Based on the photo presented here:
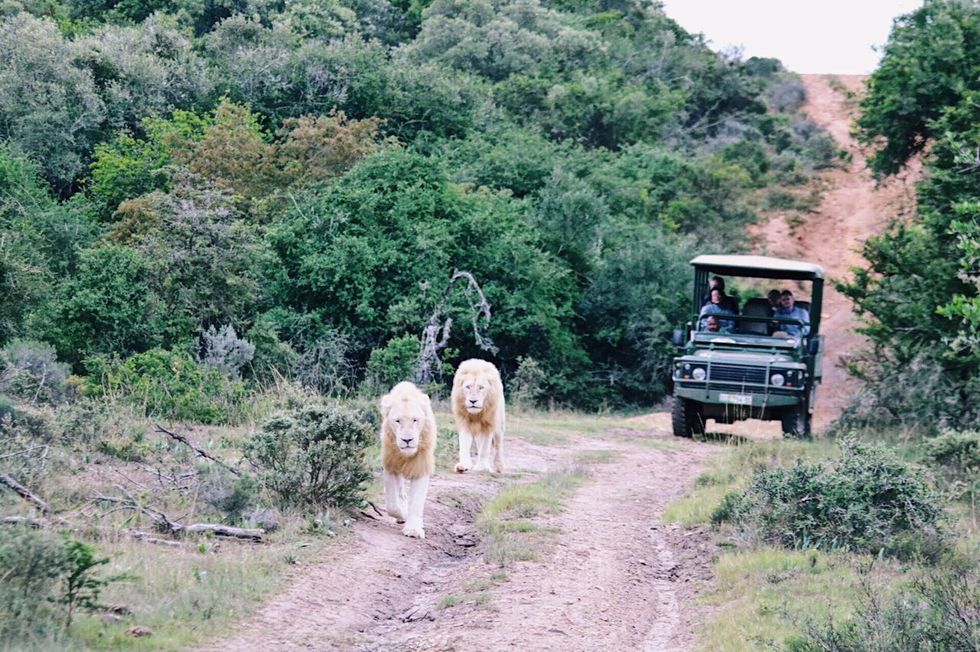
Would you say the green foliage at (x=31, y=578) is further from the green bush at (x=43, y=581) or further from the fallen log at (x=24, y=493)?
the fallen log at (x=24, y=493)

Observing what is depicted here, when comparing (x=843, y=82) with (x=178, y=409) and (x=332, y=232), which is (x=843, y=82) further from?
(x=178, y=409)

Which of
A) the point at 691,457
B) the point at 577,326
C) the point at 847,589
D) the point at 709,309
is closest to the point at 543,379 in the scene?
the point at 577,326

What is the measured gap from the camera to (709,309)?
64.5 feet

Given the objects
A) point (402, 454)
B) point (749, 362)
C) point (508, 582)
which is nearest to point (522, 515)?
point (402, 454)

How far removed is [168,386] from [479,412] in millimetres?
4876

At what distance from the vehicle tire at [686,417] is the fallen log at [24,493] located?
1195 cm

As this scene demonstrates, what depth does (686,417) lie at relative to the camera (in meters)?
19.5

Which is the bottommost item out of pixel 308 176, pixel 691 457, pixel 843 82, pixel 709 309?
pixel 691 457

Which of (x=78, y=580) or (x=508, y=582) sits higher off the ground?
(x=78, y=580)

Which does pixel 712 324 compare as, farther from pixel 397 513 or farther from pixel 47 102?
pixel 47 102

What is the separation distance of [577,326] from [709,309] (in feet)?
26.0

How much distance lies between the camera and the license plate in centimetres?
1830

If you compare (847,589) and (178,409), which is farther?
(178,409)

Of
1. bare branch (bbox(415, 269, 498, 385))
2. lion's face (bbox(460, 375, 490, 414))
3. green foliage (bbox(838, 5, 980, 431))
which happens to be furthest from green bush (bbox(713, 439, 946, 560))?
bare branch (bbox(415, 269, 498, 385))
